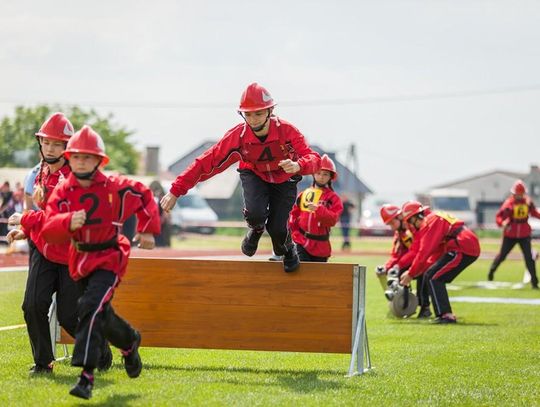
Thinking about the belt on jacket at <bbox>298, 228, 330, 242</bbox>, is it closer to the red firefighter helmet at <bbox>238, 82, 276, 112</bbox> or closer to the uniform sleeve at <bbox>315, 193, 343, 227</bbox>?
the uniform sleeve at <bbox>315, 193, 343, 227</bbox>

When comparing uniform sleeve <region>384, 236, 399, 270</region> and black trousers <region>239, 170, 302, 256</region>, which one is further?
uniform sleeve <region>384, 236, 399, 270</region>

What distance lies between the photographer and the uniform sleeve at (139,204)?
28.7 feet

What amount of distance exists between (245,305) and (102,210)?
2.34 metres

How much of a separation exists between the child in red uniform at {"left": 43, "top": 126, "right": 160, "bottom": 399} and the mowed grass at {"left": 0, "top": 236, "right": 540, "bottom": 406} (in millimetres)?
547

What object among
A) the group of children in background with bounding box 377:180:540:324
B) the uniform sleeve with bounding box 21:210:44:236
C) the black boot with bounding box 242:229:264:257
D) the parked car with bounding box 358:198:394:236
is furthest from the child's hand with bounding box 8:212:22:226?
the parked car with bounding box 358:198:394:236

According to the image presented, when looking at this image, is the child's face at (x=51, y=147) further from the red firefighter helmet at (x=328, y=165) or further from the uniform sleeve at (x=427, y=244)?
the uniform sleeve at (x=427, y=244)

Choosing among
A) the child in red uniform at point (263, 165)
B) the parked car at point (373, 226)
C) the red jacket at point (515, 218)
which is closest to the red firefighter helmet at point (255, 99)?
the child in red uniform at point (263, 165)

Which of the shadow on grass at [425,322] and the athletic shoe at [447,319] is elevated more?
the athletic shoe at [447,319]

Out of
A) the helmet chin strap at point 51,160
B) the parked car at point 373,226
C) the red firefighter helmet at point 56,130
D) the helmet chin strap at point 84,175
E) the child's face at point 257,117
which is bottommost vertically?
the parked car at point 373,226

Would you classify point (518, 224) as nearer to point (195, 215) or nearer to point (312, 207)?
point (312, 207)

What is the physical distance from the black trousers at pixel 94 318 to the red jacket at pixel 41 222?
0.69 m

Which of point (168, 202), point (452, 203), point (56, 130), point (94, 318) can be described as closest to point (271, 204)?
point (168, 202)

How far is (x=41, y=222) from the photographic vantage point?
946 centimetres

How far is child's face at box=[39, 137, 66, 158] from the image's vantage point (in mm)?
9812
